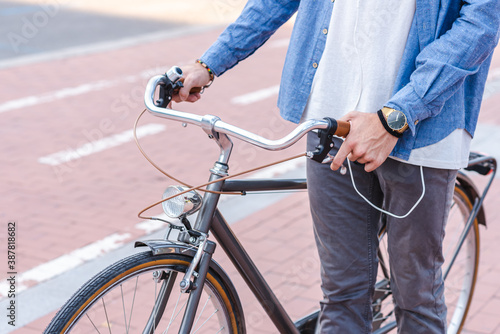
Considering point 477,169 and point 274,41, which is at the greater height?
point 274,41

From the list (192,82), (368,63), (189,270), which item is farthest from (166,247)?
(368,63)

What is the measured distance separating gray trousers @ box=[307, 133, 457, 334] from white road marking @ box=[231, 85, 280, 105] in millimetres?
5283

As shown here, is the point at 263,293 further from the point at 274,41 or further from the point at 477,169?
the point at 274,41

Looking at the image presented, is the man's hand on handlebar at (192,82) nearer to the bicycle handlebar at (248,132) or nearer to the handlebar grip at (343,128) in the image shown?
the bicycle handlebar at (248,132)

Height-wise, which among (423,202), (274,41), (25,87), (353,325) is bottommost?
(353,325)

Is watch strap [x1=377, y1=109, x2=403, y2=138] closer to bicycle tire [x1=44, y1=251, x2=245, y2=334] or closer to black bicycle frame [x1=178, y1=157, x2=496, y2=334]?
black bicycle frame [x1=178, y1=157, x2=496, y2=334]

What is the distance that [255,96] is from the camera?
779 centimetres

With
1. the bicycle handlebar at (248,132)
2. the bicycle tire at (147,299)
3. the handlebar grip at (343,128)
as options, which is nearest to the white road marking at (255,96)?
the bicycle tire at (147,299)

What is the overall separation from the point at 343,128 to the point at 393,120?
14cm

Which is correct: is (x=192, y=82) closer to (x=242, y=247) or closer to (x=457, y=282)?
(x=242, y=247)

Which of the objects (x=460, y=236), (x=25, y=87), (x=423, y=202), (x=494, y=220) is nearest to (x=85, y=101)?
(x=25, y=87)

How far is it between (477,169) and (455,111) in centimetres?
79

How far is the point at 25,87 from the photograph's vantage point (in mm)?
7773

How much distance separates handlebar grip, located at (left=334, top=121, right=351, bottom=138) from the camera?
176 centimetres
